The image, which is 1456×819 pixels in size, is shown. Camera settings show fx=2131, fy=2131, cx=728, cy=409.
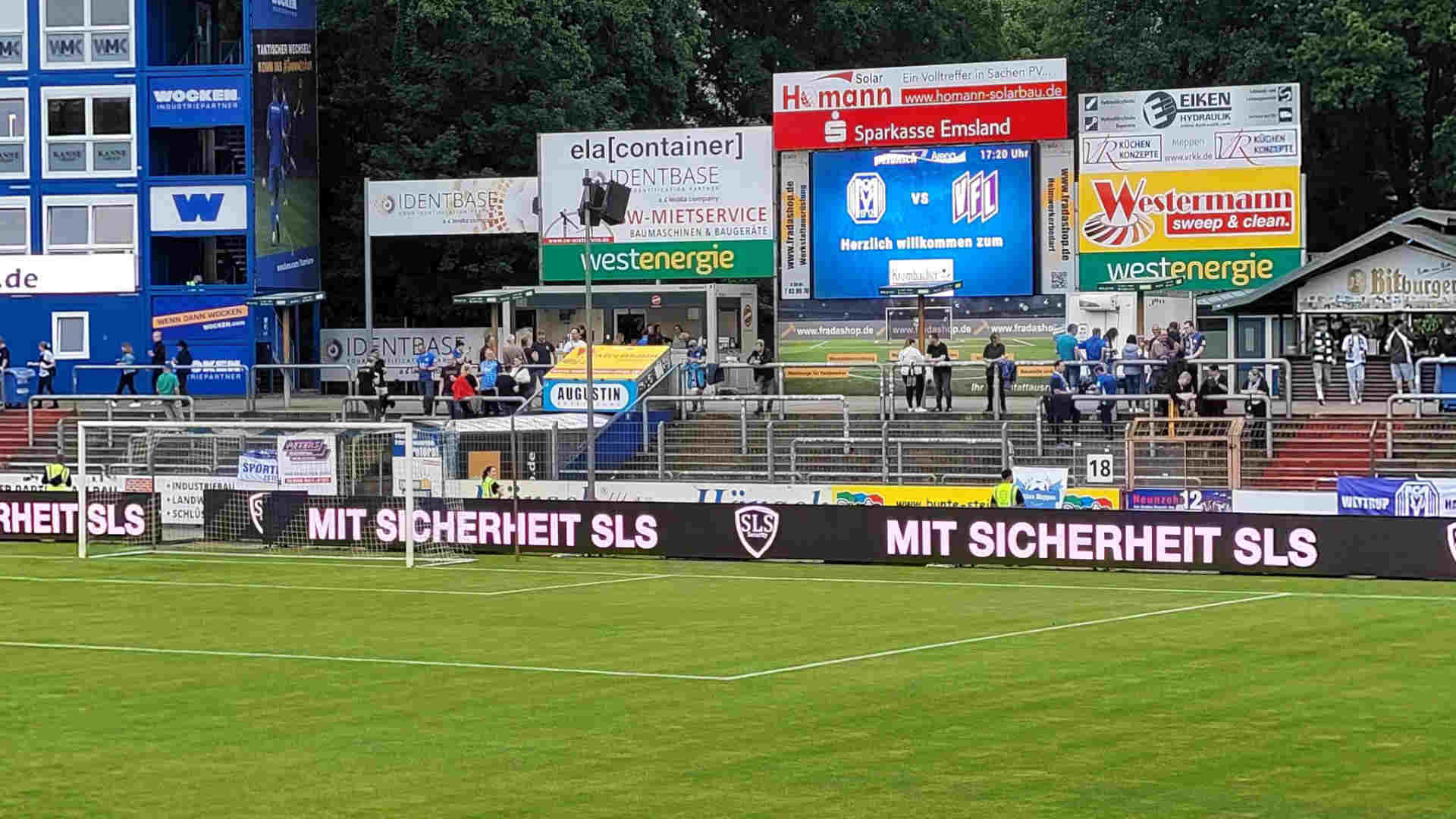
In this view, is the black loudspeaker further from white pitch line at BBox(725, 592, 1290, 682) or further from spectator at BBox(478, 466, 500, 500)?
white pitch line at BBox(725, 592, 1290, 682)

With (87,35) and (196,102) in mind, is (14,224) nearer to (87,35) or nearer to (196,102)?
(87,35)

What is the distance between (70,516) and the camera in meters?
36.1

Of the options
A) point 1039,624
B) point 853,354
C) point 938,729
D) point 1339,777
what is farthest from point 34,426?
point 1339,777

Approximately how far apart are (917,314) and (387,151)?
75.9ft

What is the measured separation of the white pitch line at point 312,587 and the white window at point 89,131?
27.6m

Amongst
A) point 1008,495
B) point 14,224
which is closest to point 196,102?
point 14,224

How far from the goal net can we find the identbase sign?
1720cm

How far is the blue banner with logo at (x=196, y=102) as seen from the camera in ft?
182

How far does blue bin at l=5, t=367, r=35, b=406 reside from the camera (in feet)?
164

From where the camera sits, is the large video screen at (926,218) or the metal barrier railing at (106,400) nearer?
the metal barrier railing at (106,400)

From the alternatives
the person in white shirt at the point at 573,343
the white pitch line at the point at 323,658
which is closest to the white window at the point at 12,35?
the person in white shirt at the point at 573,343

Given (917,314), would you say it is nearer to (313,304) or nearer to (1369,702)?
(313,304)

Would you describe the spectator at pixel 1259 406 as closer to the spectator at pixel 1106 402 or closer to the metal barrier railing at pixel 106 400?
the spectator at pixel 1106 402

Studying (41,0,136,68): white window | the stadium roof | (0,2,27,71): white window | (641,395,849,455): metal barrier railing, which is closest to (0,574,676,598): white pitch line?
(641,395,849,455): metal barrier railing
